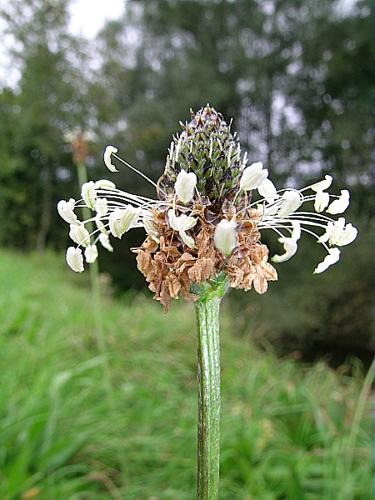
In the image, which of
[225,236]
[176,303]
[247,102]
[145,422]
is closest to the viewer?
[225,236]

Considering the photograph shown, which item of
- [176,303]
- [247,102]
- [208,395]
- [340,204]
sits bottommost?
[208,395]

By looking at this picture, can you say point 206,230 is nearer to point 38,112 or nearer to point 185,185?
point 185,185

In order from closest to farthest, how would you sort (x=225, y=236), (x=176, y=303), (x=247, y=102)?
1. (x=225, y=236)
2. (x=176, y=303)
3. (x=247, y=102)

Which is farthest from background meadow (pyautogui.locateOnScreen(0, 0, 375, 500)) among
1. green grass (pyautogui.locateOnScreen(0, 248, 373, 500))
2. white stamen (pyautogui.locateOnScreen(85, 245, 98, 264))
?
white stamen (pyautogui.locateOnScreen(85, 245, 98, 264))

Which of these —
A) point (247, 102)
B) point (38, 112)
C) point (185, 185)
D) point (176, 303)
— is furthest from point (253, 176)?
point (38, 112)

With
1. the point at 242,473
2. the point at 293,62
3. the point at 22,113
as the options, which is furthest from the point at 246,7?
the point at 242,473

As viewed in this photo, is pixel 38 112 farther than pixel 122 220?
Yes

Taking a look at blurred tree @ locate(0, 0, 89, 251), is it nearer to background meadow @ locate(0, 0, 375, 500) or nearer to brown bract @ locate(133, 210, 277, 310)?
background meadow @ locate(0, 0, 375, 500)

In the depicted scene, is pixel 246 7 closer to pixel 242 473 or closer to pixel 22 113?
pixel 22 113
